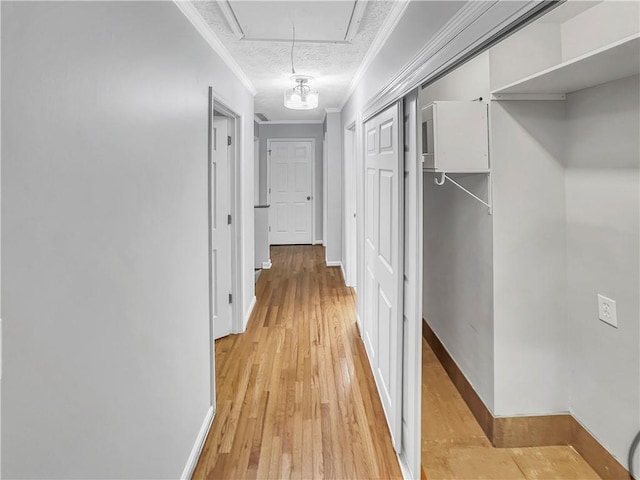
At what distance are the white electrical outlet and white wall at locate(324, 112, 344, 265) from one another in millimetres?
3876

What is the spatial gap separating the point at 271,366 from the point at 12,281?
2.25 m

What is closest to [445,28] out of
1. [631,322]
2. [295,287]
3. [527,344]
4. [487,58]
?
[487,58]

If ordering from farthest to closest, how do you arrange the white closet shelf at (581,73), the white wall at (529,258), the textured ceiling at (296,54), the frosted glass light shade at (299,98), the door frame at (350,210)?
the door frame at (350,210) < the frosted glass light shade at (299,98) < the textured ceiling at (296,54) < the white wall at (529,258) < the white closet shelf at (581,73)

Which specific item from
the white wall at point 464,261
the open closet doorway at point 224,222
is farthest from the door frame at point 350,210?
the open closet doorway at point 224,222

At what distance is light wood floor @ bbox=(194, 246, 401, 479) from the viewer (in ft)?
5.96

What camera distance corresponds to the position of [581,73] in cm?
146

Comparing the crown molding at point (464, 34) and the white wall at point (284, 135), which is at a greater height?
the white wall at point (284, 135)

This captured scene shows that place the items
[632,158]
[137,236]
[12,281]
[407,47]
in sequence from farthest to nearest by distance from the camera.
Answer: [407,47] → [632,158] → [137,236] → [12,281]

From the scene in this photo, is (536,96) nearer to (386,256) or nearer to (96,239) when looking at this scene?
(386,256)

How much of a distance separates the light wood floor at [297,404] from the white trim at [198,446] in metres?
0.03

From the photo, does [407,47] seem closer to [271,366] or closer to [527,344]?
[527,344]

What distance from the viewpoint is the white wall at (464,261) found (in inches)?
77.4

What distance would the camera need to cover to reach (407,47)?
1.71 metres

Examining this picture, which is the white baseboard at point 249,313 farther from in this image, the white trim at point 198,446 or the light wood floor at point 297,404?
the white trim at point 198,446
